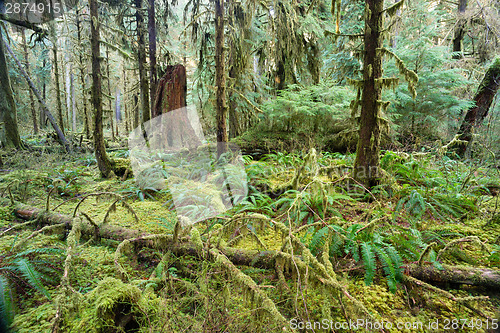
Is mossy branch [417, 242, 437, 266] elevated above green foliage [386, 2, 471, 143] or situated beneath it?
situated beneath

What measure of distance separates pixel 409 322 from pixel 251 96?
7219mm

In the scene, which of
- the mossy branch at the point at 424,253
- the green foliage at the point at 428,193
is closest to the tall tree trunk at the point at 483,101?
the green foliage at the point at 428,193

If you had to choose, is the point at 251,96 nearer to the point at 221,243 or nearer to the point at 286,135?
the point at 286,135

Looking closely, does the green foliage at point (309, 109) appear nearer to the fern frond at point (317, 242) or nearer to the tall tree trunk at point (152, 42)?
the tall tree trunk at point (152, 42)

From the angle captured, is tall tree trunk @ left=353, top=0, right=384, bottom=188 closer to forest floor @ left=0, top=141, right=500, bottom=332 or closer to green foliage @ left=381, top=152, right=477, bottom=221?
forest floor @ left=0, top=141, right=500, bottom=332

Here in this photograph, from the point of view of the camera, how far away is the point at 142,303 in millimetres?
1538

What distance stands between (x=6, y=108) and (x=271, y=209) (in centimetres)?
991

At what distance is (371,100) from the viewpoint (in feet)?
11.8

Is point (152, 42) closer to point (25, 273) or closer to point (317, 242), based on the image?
point (25, 273)

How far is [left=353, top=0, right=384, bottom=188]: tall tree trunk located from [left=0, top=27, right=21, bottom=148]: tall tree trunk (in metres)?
10.8

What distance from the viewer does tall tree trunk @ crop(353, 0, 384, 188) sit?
345 cm

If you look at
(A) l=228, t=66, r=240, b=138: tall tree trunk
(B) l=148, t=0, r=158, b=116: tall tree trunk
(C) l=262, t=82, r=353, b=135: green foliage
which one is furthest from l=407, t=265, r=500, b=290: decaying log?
(B) l=148, t=0, r=158, b=116: tall tree trunk

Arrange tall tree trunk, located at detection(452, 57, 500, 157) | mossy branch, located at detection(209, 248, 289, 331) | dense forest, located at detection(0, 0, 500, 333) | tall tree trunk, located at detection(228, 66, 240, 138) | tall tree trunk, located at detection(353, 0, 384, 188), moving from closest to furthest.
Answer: mossy branch, located at detection(209, 248, 289, 331) → dense forest, located at detection(0, 0, 500, 333) → tall tree trunk, located at detection(353, 0, 384, 188) → tall tree trunk, located at detection(452, 57, 500, 157) → tall tree trunk, located at detection(228, 66, 240, 138)

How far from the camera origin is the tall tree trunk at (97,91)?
507 cm
